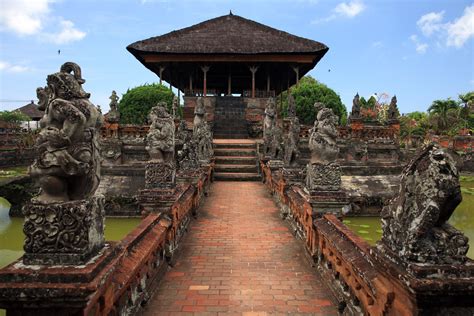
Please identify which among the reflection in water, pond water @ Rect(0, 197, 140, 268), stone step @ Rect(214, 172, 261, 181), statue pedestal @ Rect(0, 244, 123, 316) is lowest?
the reflection in water

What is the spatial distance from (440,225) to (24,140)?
95.6ft

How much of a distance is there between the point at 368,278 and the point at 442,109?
3943cm

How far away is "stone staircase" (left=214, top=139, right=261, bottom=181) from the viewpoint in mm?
13000

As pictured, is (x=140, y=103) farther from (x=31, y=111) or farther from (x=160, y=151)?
(x=31, y=111)

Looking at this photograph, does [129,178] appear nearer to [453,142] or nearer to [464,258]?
[464,258]

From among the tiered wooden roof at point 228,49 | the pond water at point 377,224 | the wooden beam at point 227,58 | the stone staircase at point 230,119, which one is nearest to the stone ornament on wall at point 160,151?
the pond water at point 377,224

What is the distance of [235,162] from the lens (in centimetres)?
1415

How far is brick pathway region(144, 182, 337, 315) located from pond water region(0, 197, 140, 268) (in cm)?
346

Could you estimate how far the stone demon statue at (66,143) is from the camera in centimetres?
255

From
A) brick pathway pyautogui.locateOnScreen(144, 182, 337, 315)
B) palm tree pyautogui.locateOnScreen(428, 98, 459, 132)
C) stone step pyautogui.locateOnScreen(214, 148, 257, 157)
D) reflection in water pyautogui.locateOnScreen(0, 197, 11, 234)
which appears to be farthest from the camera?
palm tree pyautogui.locateOnScreen(428, 98, 459, 132)

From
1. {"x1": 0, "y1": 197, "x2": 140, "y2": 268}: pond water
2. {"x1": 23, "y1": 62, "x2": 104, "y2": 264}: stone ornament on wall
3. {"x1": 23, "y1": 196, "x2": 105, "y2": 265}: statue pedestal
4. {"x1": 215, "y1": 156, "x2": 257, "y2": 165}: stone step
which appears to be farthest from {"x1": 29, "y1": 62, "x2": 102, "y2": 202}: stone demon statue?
{"x1": 215, "y1": 156, "x2": 257, "y2": 165}: stone step

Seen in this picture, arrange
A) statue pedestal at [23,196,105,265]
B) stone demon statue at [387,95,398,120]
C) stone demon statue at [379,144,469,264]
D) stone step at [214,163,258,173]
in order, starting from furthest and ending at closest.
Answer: stone demon statue at [387,95,398,120] → stone step at [214,163,258,173] → statue pedestal at [23,196,105,265] → stone demon statue at [379,144,469,264]

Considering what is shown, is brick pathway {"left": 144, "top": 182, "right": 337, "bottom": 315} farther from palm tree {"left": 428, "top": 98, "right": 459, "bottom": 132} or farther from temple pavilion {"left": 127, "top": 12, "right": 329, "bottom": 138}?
palm tree {"left": 428, "top": 98, "right": 459, "bottom": 132}

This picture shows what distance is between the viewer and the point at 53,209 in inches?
99.0
